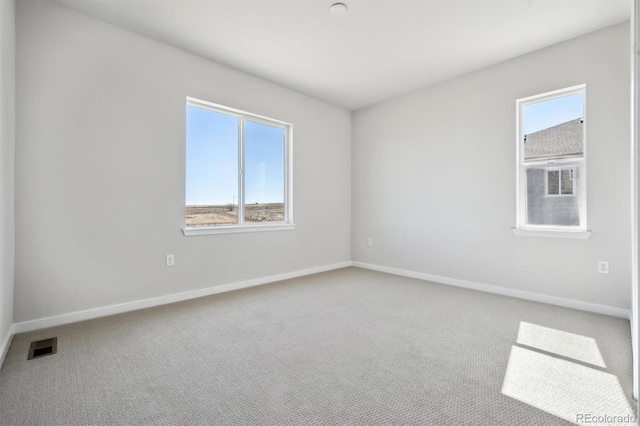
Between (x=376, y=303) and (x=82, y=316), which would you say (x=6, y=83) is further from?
(x=376, y=303)

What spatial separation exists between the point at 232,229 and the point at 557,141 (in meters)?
3.71

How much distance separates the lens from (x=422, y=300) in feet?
10.8

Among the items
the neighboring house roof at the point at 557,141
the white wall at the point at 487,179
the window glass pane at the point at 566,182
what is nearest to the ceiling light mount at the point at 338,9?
the white wall at the point at 487,179

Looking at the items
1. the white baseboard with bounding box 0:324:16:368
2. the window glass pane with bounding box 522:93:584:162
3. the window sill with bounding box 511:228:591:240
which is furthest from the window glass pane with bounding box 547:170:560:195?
the white baseboard with bounding box 0:324:16:368

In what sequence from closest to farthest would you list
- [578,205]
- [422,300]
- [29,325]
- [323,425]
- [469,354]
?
[323,425] → [469,354] → [29,325] → [578,205] → [422,300]

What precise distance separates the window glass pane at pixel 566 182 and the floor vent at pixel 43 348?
4.62 metres

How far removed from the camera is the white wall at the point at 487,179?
111 inches

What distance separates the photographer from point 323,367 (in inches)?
74.8

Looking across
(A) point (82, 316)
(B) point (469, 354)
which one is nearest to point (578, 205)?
(B) point (469, 354)

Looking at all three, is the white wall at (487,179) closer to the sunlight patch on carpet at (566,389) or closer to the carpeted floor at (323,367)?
the carpeted floor at (323,367)

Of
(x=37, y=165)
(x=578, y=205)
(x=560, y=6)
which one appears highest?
(x=560, y=6)

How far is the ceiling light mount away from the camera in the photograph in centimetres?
255

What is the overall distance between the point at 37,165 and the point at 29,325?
1.28 m

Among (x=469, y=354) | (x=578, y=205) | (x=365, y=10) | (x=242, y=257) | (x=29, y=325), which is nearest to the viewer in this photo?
(x=469, y=354)
